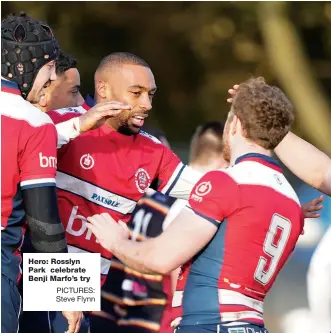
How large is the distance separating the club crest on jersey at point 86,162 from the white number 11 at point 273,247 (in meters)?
1.34

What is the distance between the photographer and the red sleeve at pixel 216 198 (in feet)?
13.4

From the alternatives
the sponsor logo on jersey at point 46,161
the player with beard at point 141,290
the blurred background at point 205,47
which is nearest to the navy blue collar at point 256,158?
the sponsor logo on jersey at point 46,161

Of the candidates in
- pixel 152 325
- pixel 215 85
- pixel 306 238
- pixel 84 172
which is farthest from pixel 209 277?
pixel 215 85

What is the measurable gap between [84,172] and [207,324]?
1.35 meters

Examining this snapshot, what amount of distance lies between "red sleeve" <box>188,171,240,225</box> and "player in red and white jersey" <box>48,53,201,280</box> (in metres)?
1.21

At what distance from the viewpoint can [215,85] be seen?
1546 centimetres

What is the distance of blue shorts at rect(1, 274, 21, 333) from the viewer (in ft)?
14.5

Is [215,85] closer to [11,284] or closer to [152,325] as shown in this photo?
[152,325]

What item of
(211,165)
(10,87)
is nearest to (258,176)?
(10,87)

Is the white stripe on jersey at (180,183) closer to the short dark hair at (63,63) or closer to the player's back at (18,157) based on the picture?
the short dark hair at (63,63)

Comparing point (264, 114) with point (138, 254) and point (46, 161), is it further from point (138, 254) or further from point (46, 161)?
point (46, 161)

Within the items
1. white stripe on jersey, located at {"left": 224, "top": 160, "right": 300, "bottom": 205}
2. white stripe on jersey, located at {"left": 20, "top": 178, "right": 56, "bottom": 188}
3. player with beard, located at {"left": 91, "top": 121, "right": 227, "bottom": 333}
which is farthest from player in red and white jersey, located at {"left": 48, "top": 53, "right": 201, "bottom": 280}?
white stripe on jersey, located at {"left": 224, "top": 160, "right": 300, "bottom": 205}

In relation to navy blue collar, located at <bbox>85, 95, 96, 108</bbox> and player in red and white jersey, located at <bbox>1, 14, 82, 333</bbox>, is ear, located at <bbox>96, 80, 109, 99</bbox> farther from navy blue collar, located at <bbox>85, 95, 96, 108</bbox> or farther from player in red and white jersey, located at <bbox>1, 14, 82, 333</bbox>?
player in red and white jersey, located at <bbox>1, 14, 82, 333</bbox>

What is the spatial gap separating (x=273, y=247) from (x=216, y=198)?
37 centimetres
